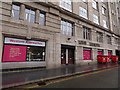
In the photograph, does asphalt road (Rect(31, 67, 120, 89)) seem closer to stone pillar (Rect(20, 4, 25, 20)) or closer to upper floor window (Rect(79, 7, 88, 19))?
stone pillar (Rect(20, 4, 25, 20))

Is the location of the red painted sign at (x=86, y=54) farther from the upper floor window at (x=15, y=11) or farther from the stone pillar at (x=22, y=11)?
the upper floor window at (x=15, y=11)

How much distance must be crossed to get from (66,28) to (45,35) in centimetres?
422

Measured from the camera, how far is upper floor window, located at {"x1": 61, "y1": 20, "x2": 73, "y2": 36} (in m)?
11.4

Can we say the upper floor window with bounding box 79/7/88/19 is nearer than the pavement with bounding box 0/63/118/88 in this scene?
No

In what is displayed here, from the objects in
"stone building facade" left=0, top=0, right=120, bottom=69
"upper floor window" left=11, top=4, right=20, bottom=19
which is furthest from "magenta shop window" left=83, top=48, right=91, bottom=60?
"upper floor window" left=11, top=4, right=20, bottom=19

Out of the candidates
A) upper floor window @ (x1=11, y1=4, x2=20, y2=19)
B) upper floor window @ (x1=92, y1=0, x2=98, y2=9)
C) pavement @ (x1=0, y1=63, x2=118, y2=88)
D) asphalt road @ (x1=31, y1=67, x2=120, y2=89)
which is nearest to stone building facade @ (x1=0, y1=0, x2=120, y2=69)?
upper floor window @ (x1=11, y1=4, x2=20, y2=19)

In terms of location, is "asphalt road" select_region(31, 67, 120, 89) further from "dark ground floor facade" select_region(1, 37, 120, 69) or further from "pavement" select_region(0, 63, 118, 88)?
"dark ground floor facade" select_region(1, 37, 120, 69)

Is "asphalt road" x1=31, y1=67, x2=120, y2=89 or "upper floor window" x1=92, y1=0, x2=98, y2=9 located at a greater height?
"upper floor window" x1=92, y1=0, x2=98, y2=9

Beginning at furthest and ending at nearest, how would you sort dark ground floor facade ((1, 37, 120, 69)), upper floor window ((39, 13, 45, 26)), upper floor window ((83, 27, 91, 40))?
upper floor window ((83, 27, 91, 40))
upper floor window ((39, 13, 45, 26))
dark ground floor facade ((1, 37, 120, 69))

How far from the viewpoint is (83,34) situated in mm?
13719

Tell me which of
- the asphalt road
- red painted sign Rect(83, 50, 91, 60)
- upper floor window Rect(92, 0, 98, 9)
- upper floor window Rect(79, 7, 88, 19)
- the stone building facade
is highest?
upper floor window Rect(92, 0, 98, 9)

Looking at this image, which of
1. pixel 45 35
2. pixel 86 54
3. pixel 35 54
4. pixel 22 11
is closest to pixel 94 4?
pixel 86 54

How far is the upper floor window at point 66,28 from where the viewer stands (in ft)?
37.4

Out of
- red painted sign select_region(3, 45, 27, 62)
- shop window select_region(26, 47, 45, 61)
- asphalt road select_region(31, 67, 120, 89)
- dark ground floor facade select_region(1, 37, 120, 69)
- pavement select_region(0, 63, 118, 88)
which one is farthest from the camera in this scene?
shop window select_region(26, 47, 45, 61)
